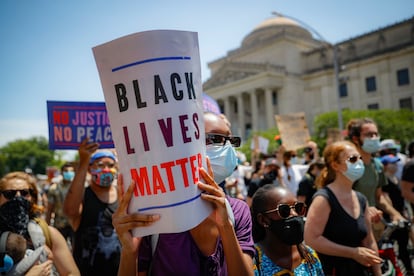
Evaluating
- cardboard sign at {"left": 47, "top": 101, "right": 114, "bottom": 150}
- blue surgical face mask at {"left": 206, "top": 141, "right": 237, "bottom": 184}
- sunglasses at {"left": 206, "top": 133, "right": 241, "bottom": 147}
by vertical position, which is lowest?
blue surgical face mask at {"left": 206, "top": 141, "right": 237, "bottom": 184}

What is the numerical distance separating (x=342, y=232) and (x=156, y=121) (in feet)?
7.38

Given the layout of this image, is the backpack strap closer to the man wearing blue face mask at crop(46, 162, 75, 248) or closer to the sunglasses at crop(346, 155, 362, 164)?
the sunglasses at crop(346, 155, 362, 164)

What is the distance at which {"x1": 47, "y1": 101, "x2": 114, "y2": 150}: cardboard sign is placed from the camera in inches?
155

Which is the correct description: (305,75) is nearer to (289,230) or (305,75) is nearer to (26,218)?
(289,230)

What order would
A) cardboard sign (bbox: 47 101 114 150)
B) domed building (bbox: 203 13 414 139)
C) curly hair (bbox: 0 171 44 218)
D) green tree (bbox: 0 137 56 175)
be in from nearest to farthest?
curly hair (bbox: 0 171 44 218)
cardboard sign (bbox: 47 101 114 150)
domed building (bbox: 203 13 414 139)
green tree (bbox: 0 137 56 175)

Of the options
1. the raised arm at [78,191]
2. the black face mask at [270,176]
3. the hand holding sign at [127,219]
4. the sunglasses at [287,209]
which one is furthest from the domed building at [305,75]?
the hand holding sign at [127,219]

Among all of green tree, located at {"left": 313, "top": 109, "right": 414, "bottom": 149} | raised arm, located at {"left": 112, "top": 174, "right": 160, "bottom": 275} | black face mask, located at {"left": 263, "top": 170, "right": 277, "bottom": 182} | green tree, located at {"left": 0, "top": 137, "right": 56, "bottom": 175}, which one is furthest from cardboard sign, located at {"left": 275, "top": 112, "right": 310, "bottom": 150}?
green tree, located at {"left": 0, "top": 137, "right": 56, "bottom": 175}

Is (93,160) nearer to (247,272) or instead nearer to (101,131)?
(101,131)

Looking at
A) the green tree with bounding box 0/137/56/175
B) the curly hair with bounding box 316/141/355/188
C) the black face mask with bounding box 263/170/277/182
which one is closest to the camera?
the curly hair with bounding box 316/141/355/188

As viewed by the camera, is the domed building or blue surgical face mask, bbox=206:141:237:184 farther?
the domed building

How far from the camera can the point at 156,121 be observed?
1471 millimetres

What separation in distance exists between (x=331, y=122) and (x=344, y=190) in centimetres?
3461

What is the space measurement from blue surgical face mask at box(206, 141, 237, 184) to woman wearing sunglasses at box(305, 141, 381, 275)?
5.36 ft

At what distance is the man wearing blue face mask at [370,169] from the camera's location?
4281 mm
